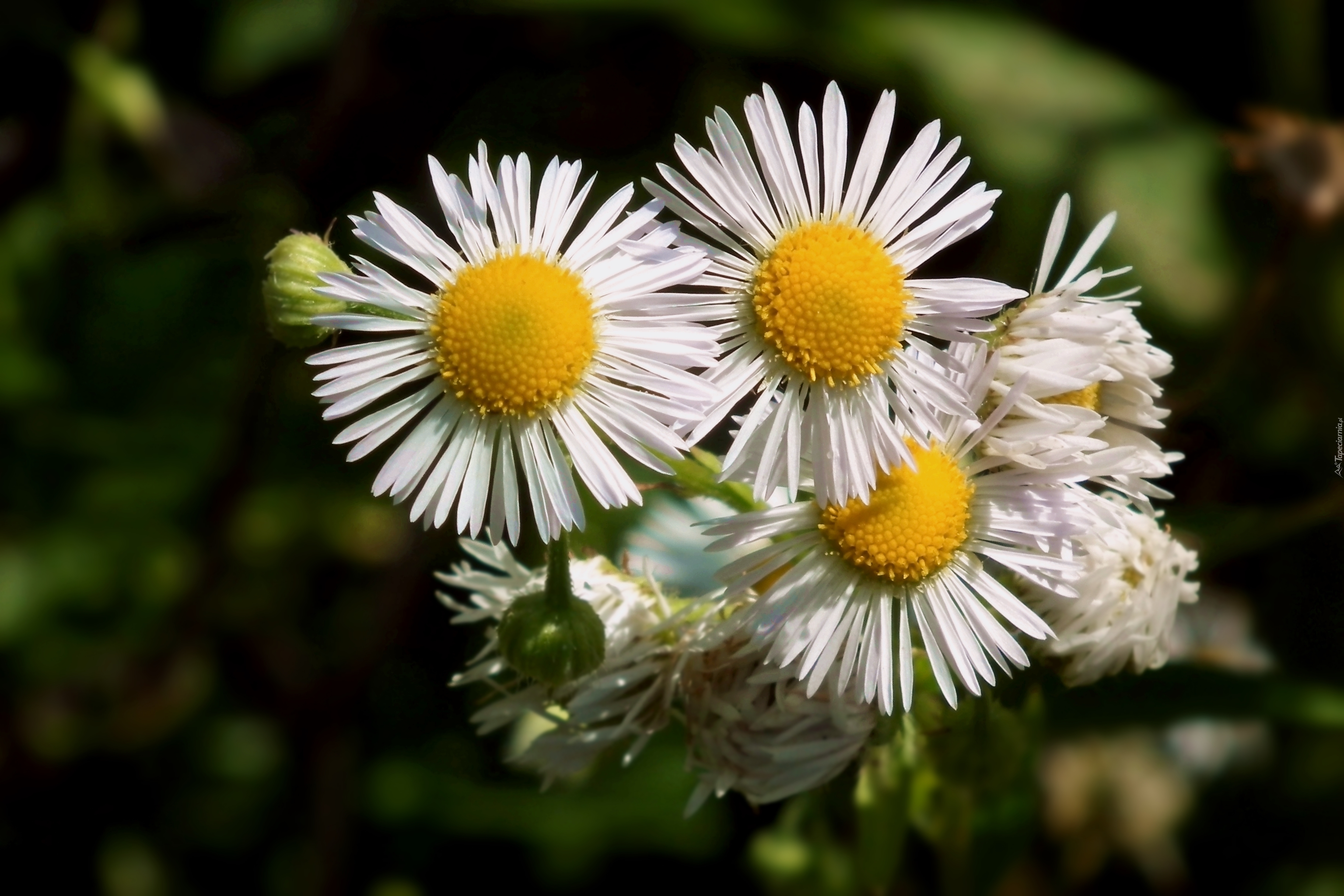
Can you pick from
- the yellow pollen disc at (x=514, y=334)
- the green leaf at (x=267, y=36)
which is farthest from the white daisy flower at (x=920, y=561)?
the green leaf at (x=267, y=36)

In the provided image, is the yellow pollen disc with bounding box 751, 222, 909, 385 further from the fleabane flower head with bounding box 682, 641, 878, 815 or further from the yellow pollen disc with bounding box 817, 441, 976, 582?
the fleabane flower head with bounding box 682, 641, 878, 815

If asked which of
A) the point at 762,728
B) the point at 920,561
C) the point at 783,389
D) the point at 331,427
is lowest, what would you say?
the point at 762,728

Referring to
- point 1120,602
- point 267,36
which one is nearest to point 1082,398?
point 1120,602

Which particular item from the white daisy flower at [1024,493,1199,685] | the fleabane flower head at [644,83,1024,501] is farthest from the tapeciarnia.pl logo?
the fleabane flower head at [644,83,1024,501]

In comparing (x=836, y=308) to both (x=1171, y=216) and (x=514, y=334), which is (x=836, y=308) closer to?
(x=514, y=334)

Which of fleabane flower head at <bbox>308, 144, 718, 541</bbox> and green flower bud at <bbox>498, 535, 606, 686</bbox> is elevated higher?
fleabane flower head at <bbox>308, 144, 718, 541</bbox>
